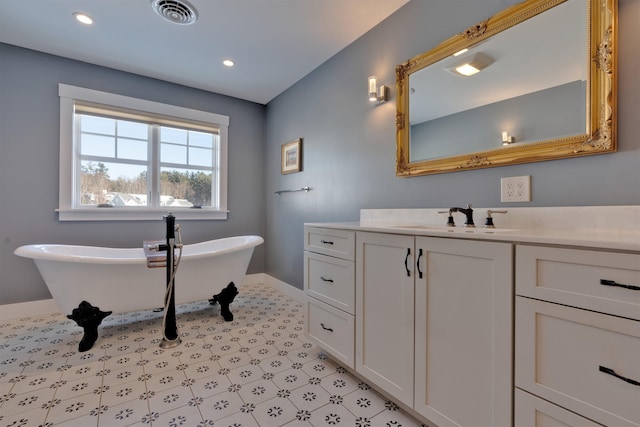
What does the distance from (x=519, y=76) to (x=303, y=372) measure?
203 cm

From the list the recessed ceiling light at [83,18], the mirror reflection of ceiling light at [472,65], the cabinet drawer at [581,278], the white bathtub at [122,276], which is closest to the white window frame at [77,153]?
the white bathtub at [122,276]

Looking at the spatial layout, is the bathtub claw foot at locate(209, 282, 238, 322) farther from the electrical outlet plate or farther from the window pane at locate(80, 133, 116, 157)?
the electrical outlet plate

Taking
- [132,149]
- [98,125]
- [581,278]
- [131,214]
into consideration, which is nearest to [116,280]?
[131,214]

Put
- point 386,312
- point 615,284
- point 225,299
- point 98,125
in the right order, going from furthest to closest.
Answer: point 98,125, point 225,299, point 386,312, point 615,284

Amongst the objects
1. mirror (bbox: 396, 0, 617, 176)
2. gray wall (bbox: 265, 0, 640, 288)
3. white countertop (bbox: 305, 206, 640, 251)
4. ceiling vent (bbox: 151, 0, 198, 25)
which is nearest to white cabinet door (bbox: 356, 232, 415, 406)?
white countertop (bbox: 305, 206, 640, 251)

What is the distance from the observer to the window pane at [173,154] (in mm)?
3270

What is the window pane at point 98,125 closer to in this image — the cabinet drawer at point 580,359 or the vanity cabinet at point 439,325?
the vanity cabinet at point 439,325

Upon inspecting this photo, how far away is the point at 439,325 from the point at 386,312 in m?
0.28

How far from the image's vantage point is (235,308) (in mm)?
2842

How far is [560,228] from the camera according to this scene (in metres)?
1.23

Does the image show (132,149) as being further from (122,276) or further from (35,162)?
(122,276)

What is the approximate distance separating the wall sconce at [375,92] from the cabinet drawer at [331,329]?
1.53m

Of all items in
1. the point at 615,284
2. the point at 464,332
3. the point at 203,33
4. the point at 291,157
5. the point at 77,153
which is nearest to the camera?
the point at 615,284

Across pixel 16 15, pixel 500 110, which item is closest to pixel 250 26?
pixel 16 15
